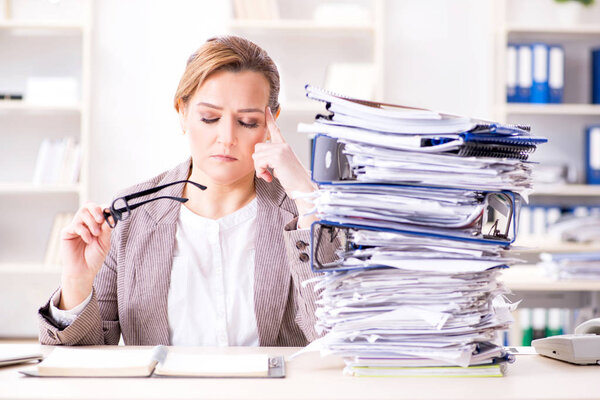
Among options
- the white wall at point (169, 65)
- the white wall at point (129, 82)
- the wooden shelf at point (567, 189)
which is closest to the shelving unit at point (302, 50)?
the white wall at point (169, 65)

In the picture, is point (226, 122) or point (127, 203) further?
point (226, 122)

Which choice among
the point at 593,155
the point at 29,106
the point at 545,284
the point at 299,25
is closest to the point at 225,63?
the point at 545,284

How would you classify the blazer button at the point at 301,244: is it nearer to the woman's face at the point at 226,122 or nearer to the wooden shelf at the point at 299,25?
the woman's face at the point at 226,122

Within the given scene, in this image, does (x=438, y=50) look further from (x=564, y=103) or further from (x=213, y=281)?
(x=213, y=281)

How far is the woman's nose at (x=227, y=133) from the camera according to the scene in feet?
4.53

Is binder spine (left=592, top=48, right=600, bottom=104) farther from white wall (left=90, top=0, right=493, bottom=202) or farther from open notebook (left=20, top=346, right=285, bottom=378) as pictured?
open notebook (left=20, top=346, right=285, bottom=378)

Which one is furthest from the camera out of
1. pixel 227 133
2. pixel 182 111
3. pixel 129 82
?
pixel 129 82

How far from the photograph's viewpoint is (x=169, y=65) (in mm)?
4027

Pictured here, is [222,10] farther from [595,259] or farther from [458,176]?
[458,176]

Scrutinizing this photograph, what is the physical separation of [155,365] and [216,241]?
1.92ft

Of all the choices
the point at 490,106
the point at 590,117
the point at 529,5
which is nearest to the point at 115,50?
the point at 490,106

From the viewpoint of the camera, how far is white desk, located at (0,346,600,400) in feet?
2.72

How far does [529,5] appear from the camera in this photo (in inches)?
162

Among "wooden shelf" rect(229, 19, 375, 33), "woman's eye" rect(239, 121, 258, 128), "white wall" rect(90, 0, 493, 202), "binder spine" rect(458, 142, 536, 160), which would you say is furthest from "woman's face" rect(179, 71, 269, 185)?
"white wall" rect(90, 0, 493, 202)
